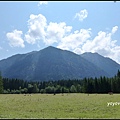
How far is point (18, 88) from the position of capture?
178625mm

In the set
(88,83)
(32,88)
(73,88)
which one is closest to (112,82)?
(88,83)

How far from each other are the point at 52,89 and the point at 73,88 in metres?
19.7

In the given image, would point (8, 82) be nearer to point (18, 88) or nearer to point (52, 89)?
point (18, 88)

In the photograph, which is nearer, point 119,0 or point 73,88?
point 119,0

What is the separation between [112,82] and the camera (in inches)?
4919

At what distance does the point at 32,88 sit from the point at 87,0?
176 meters

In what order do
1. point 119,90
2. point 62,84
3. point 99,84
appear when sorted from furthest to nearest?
point 62,84 < point 99,84 < point 119,90

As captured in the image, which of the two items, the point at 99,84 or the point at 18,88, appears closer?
the point at 99,84

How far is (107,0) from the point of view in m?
7.16

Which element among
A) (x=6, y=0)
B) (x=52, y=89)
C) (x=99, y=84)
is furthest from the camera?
(x=52, y=89)

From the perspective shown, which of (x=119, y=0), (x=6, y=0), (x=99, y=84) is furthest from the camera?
(x=99, y=84)

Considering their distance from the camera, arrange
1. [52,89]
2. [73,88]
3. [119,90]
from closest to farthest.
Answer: [119,90], [73,88], [52,89]

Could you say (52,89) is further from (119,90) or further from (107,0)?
(107,0)

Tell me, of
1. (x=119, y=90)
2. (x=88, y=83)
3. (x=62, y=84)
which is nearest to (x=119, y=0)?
(x=119, y=90)
